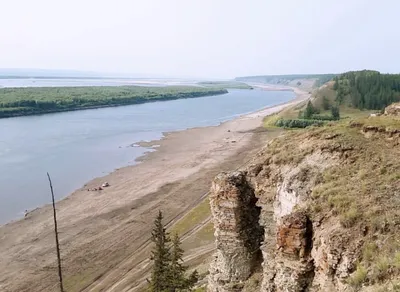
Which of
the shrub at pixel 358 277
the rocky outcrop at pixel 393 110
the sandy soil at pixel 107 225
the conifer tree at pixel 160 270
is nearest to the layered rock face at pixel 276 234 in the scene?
the shrub at pixel 358 277

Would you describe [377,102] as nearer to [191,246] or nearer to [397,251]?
[191,246]

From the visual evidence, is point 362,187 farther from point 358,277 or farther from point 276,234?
point 358,277

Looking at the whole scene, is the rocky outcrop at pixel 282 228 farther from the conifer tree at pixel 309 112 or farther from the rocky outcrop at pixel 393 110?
the conifer tree at pixel 309 112

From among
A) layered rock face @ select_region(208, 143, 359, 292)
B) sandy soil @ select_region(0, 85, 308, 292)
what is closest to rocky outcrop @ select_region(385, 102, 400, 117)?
layered rock face @ select_region(208, 143, 359, 292)

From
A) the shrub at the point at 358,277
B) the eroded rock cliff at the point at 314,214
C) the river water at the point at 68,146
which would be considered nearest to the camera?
the shrub at the point at 358,277

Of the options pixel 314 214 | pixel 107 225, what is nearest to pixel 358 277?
pixel 314 214

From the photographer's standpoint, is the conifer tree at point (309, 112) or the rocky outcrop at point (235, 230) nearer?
the rocky outcrop at point (235, 230)

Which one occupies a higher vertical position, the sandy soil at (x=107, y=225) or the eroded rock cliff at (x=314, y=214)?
the eroded rock cliff at (x=314, y=214)

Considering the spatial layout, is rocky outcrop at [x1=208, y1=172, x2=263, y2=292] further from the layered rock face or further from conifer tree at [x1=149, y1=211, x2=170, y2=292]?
conifer tree at [x1=149, y1=211, x2=170, y2=292]
